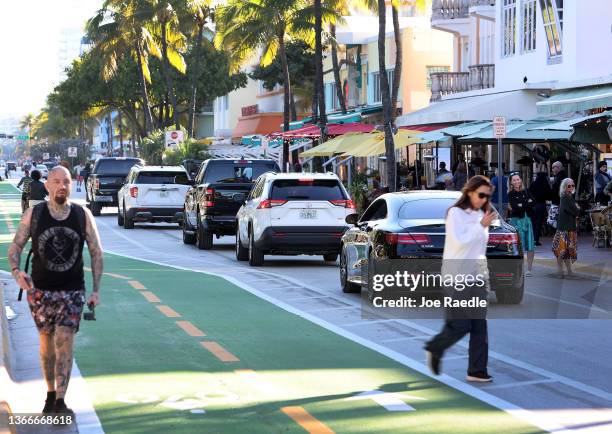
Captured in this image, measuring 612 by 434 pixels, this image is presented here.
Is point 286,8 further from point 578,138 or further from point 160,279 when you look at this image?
point 160,279

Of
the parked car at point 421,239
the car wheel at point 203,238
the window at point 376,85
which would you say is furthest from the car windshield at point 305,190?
the window at point 376,85

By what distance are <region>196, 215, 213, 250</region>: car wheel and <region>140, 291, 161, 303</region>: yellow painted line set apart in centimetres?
1049

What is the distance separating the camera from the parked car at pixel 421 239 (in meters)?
16.6

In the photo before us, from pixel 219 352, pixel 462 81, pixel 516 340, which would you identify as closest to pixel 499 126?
pixel 516 340

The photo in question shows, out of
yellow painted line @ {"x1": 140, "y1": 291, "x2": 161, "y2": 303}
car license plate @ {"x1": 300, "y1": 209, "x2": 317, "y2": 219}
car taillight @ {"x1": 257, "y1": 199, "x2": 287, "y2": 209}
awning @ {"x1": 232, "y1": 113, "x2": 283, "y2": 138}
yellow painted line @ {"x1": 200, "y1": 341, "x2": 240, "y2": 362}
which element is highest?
awning @ {"x1": 232, "y1": 113, "x2": 283, "y2": 138}

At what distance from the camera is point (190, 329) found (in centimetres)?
1486

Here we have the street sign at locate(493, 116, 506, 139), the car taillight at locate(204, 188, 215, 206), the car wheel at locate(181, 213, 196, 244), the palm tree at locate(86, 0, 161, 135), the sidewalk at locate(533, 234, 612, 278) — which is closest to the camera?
the sidewalk at locate(533, 234, 612, 278)

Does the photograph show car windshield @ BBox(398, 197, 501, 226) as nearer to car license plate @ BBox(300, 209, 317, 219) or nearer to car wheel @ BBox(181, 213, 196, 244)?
car license plate @ BBox(300, 209, 317, 219)

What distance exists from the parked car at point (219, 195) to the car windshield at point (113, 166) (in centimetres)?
1667

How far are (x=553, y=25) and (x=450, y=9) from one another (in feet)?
38.1

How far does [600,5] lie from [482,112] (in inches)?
166

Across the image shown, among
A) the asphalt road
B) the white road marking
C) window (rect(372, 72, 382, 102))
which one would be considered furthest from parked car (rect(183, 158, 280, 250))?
window (rect(372, 72, 382, 102))

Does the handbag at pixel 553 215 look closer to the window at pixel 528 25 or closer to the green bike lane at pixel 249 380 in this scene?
the window at pixel 528 25

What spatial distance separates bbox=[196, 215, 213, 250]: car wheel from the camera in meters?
29.8
